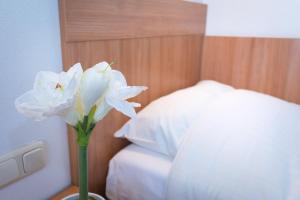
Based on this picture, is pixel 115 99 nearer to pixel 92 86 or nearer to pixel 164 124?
pixel 92 86

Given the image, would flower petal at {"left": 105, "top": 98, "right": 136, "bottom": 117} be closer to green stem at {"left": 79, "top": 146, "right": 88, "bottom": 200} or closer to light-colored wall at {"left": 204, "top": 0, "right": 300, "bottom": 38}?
green stem at {"left": 79, "top": 146, "right": 88, "bottom": 200}

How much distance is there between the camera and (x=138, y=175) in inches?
36.6

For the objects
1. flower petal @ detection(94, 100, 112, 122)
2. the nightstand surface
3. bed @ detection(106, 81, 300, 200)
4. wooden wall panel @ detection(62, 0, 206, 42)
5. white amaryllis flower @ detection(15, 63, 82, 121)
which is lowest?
the nightstand surface

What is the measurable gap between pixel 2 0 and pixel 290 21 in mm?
1426

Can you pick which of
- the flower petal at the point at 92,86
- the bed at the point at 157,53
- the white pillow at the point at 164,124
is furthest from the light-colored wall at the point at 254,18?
the flower petal at the point at 92,86

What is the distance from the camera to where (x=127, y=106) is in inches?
21.2

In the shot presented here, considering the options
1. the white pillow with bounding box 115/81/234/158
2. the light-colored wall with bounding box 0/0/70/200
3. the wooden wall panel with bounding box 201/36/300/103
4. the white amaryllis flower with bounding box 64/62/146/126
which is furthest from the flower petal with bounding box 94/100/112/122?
the wooden wall panel with bounding box 201/36/300/103

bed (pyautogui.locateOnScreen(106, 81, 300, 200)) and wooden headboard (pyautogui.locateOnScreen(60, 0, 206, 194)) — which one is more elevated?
wooden headboard (pyautogui.locateOnScreen(60, 0, 206, 194))

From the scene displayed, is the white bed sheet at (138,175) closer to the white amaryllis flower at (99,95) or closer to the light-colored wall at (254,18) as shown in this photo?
the white amaryllis flower at (99,95)

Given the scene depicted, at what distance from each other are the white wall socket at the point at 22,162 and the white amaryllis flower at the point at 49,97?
9.7 inches

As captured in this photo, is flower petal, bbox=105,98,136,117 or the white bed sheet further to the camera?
the white bed sheet

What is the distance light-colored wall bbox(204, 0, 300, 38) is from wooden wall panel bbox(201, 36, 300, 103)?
0.19ft

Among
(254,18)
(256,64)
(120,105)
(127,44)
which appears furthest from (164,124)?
(254,18)

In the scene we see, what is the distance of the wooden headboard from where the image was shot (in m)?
0.80
